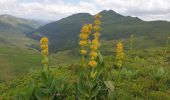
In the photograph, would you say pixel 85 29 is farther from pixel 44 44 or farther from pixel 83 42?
pixel 44 44

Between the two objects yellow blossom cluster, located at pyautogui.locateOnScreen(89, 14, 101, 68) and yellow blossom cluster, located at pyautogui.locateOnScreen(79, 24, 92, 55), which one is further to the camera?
yellow blossom cluster, located at pyautogui.locateOnScreen(89, 14, 101, 68)

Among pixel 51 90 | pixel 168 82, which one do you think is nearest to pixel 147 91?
pixel 168 82

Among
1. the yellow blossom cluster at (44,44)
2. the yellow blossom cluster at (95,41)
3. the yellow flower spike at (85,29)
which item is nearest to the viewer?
the yellow flower spike at (85,29)

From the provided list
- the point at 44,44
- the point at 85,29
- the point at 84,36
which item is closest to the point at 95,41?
the point at 84,36

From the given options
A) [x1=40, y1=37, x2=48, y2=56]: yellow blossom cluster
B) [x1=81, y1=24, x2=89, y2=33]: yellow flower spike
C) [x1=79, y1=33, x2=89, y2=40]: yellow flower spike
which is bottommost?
[x1=40, y1=37, x2=48, y2=56]: yellow blossom cluster

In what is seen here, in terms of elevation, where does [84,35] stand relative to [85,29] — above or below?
below

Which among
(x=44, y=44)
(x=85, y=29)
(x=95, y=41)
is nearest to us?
(x=85, y=29)

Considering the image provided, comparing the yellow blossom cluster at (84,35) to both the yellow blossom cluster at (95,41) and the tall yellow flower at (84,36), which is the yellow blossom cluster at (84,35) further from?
the yellow blossom cluster at (95,41)

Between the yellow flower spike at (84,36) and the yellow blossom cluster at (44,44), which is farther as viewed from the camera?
the yellow blossom cluster at (44,44)

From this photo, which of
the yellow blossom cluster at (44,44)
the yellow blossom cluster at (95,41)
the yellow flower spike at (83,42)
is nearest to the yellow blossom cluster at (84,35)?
the yellow flower spike at (83,42)

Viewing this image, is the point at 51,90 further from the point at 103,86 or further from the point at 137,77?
the point at 137,77

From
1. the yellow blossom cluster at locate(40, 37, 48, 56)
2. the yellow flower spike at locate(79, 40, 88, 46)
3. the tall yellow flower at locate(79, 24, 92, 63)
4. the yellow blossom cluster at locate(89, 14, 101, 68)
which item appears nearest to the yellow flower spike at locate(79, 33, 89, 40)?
the tall yellow flower at locate(79, 24, 92, 63)

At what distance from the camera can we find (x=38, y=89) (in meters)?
9.22

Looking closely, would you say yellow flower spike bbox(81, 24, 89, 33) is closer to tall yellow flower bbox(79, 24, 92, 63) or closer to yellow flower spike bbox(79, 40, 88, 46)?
tall yellow flower bbox(79, 24, 92, 63)
